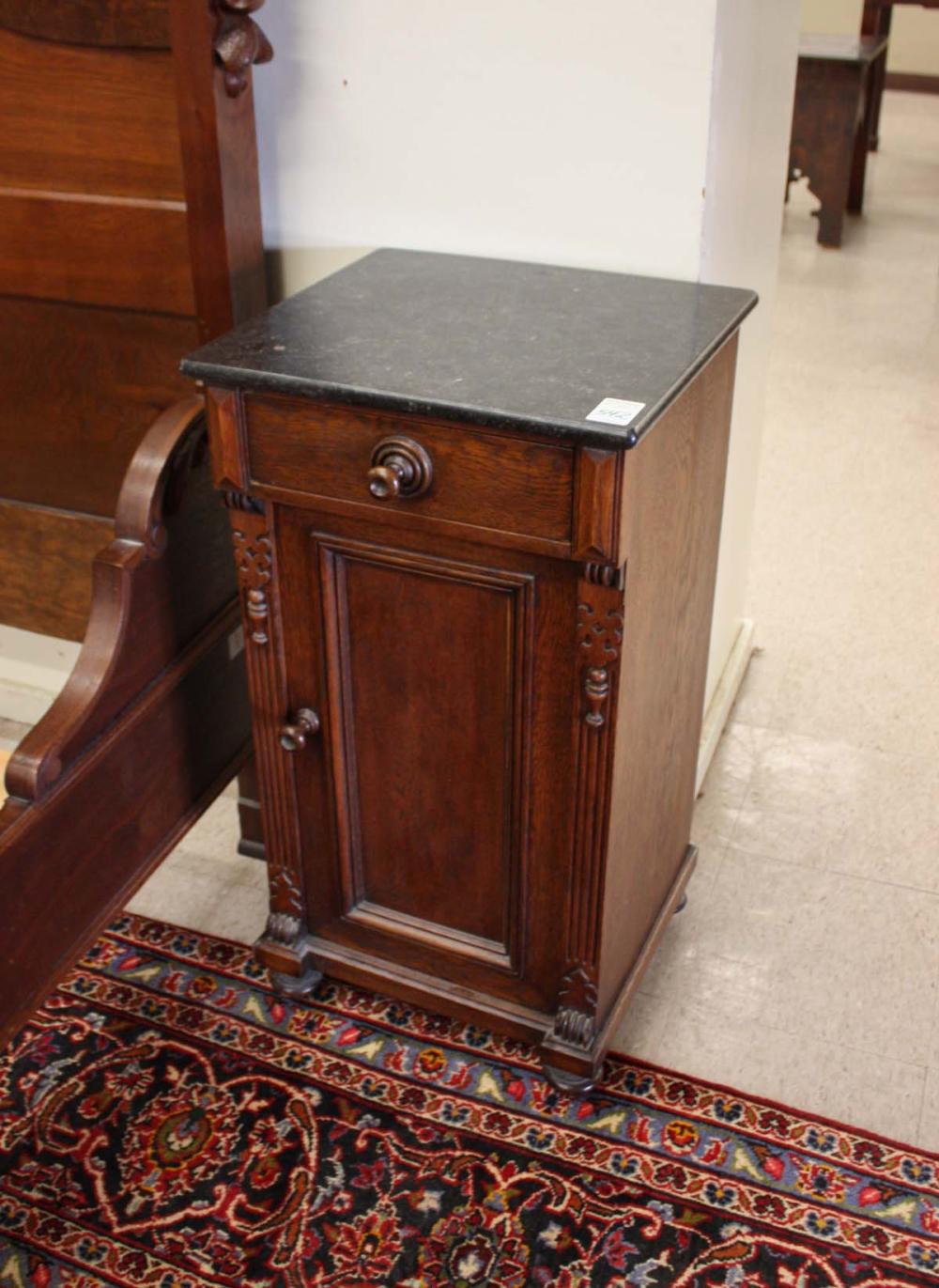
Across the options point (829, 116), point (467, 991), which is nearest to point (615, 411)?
point (467, 991)

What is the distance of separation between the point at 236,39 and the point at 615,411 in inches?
30.5

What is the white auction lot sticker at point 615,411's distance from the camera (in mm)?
1376

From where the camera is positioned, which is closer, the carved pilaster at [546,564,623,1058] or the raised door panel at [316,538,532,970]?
the carved pilaster at [546,564,623,1058]

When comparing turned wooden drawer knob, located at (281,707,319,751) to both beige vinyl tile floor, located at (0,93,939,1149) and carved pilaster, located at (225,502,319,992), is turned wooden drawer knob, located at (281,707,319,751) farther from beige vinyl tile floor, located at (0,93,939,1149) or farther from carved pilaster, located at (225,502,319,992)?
beige vinyl tile floor, located at (0,93,939,1149)

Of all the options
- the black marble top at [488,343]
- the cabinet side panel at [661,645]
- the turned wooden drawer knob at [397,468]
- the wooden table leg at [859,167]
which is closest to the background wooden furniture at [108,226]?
the black marble top at [488,343]

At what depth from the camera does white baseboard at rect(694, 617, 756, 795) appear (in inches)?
98.2

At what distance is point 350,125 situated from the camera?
191cm

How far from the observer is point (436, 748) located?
5.70 ft

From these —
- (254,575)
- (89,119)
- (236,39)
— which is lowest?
(254,575)

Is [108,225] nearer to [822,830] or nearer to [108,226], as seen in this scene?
[108,226]

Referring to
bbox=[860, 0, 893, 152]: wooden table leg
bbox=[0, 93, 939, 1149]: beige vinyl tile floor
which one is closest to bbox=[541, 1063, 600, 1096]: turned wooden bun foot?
bbox=[0, 93, 939, 1149]: beige vinyl tile floor

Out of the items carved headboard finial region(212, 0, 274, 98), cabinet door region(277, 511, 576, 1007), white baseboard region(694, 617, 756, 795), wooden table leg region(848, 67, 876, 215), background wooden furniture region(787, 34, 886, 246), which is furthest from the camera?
wooden table leg region(848, 67, 876, 215)

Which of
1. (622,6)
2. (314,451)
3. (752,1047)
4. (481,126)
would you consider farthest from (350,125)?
(752,1047)

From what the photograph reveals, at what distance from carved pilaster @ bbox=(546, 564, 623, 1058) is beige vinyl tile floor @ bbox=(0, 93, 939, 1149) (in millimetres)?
188
